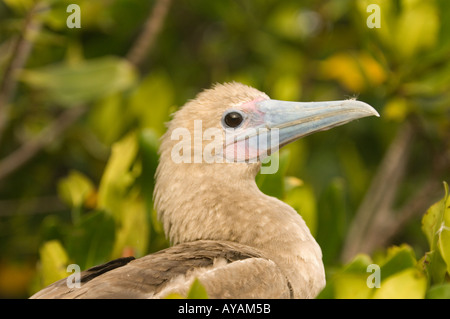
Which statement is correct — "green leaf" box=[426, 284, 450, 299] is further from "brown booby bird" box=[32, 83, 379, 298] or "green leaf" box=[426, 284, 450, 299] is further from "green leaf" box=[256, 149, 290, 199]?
"green leaf" box=[256, 149, 290, 199]

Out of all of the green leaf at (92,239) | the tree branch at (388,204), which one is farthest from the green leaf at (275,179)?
the tree branch at (388,204)

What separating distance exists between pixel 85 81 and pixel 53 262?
148cm

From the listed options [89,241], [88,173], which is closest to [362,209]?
[88,173]

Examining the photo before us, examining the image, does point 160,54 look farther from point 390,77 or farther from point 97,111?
point 390,77

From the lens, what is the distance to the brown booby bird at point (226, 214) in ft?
7.84

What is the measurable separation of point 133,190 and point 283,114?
30.2 inches

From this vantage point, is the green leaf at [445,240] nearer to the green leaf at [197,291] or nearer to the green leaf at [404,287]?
the green leaf at [404,287]

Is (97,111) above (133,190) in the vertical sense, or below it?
above

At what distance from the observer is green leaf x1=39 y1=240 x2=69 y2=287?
2.90m

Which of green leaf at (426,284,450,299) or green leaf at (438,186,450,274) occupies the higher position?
green leaf at (438,186,450,274)

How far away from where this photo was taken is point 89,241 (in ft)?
9.73

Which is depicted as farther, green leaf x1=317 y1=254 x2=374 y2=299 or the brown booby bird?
the brown booby bird

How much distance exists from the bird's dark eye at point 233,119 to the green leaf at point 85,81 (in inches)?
46.0

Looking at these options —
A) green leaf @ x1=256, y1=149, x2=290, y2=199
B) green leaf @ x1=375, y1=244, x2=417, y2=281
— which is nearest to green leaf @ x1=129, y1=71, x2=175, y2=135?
green leaf @ x1=256, y1=149, x2=290, y2=199
